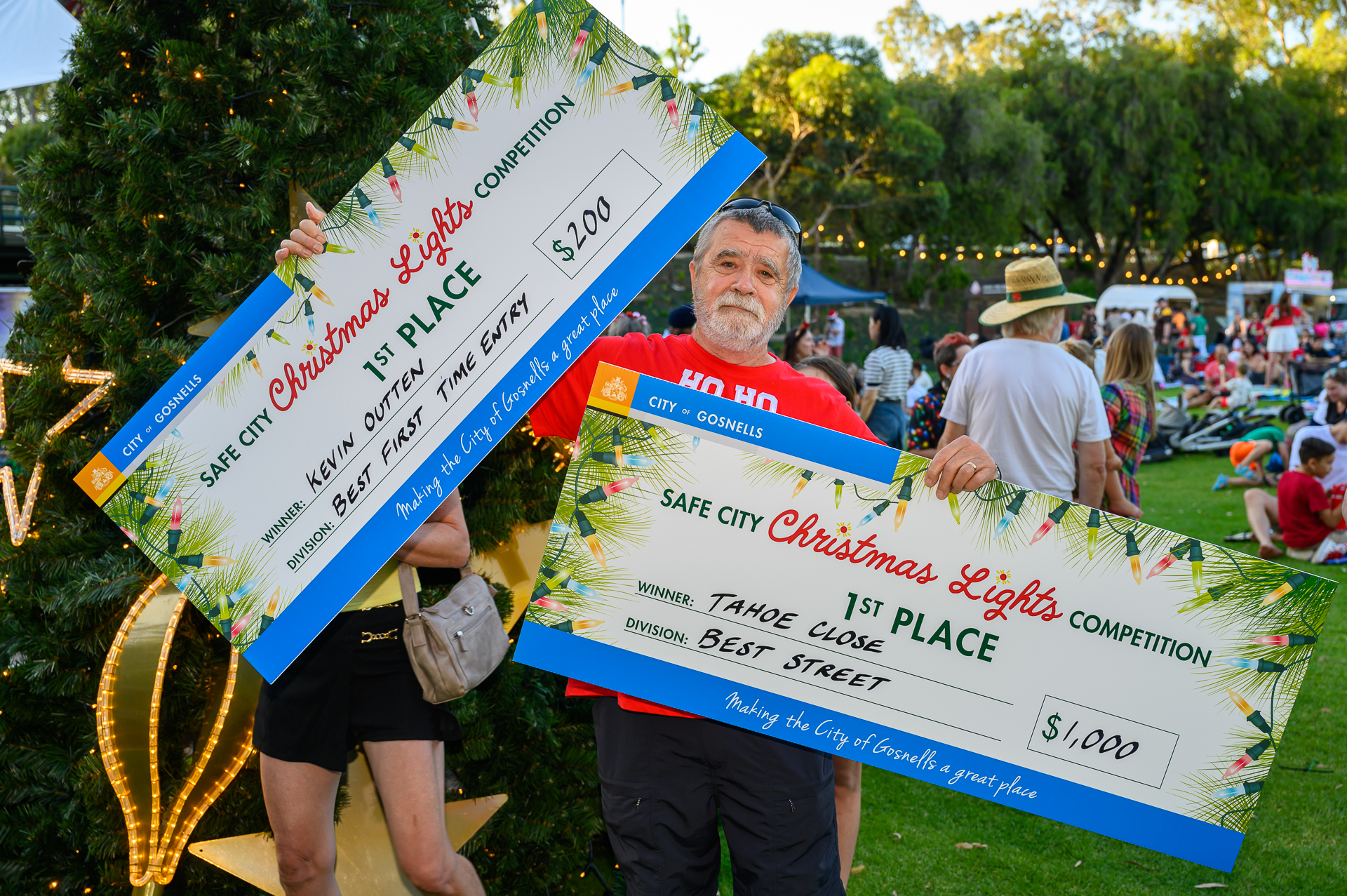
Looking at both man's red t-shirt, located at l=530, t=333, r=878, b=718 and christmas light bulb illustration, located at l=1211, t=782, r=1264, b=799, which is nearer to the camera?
christmas light bulb illustration, located at l=1211, t=782, r=1264, b=799

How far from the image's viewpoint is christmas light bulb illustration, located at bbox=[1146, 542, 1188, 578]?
196cm

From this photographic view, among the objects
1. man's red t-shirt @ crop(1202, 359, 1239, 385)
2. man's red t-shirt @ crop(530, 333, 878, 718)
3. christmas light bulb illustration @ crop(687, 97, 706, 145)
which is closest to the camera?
christmas light bulb illustration @ crop(687, 97, 706, 145)

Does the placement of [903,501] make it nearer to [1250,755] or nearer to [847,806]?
[1250,755]

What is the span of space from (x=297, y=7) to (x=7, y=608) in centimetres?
184

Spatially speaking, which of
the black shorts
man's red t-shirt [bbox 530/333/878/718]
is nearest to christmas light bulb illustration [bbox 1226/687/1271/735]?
man's red t-shirt [bbox 530/333/878/718]

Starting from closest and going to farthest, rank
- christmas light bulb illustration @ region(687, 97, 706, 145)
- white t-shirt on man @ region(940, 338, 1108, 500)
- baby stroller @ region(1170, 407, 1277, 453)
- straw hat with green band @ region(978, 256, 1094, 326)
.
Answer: christmas light bulb illustration @ region(687, 97, 706, 145), white t-shirt on man @ region(940, 338, 1108, 500), straw hat with green band @ region(978, 256, 1094, 326), baby stroller @ region(1170, 407, 1277, 453)

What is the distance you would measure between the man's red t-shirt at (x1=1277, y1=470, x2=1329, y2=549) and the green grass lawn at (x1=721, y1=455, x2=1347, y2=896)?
3.47 meters

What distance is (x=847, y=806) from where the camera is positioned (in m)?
2.98

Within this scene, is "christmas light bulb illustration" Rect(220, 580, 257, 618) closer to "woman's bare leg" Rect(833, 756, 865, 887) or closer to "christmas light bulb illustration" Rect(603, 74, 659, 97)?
"christmas light bulb illustration" Rect(603, 74, 659, 97)

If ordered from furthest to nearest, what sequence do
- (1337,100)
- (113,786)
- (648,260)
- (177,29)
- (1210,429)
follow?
(1337,100), (1210,429), (177,29), (113,786), (648,260)

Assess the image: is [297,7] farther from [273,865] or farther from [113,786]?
[273,865]

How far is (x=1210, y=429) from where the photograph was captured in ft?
41.4

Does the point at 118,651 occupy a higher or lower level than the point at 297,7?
lower

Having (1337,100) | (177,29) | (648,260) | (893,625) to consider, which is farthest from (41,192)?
(1337,100)
